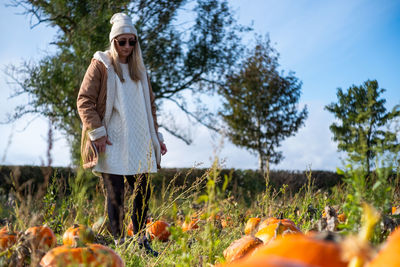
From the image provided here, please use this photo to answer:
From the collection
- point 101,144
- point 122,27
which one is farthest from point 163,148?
point 122,27

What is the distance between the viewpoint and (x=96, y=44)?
10.9 metres

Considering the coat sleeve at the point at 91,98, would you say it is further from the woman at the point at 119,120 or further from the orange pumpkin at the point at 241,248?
the orange pumpkin at the point at 241,248

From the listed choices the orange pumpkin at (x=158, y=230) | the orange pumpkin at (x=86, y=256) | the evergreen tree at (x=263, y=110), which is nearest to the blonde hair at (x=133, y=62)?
the orange pumpkin at (x=158, y=230)

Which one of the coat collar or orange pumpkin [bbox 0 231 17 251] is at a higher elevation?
the coat collar

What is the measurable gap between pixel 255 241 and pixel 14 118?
12947 millimetres

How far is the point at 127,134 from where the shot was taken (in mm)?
3389

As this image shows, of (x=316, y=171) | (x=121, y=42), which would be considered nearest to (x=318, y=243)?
(x=121, y=42)

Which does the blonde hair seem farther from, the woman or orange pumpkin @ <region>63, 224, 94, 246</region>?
orange pumpkin @ <region>63, 224, 94, 246</region>

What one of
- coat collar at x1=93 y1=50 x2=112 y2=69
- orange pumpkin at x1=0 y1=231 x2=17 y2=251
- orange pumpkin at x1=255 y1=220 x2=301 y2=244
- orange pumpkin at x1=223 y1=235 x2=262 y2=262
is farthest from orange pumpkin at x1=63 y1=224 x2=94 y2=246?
coat collar at x1=93 y1=50 x2=112 y2=69

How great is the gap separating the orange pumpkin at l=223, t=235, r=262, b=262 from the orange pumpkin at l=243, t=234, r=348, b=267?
3.28 ft

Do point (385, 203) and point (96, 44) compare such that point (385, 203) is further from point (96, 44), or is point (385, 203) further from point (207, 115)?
point (207, 115)

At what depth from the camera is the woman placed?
129 inches

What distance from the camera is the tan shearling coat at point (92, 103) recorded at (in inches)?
129

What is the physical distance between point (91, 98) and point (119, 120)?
0.31 metres
